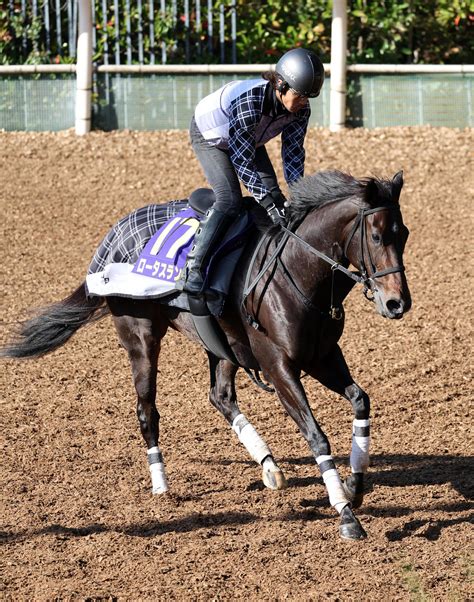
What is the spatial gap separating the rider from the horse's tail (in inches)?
47.5

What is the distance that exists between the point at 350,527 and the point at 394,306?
119cm

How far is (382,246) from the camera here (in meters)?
5.15

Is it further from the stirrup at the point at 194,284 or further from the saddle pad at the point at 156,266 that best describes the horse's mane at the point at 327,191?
the saddle pad at the point at 156,266

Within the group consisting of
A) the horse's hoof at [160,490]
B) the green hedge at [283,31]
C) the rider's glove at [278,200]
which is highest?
the green hedge at [283,31]

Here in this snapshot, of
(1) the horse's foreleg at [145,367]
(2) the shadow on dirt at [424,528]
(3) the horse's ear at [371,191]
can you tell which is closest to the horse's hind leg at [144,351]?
(1) the horse's foreleg at [145,367]

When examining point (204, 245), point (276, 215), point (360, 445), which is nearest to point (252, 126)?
point (276, 215)

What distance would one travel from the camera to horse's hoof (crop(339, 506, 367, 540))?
5.30 m

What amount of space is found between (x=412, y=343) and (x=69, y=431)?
125 inches

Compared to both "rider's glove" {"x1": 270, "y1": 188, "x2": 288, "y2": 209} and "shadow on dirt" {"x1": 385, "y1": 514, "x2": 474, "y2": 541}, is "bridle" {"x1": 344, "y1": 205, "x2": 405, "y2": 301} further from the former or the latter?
"shadow on dirt" {"x1": 385, "y1": 514, "x2": 474, "y2": 541}

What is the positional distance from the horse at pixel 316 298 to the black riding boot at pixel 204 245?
19 centimetres

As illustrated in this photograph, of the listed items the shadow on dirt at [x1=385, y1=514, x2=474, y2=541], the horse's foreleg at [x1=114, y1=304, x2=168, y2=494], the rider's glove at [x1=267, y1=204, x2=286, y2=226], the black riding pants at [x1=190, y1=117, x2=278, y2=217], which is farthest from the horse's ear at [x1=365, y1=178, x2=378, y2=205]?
the horse's foreleg at [x1=114, y1=304, x2=168, y2=494]

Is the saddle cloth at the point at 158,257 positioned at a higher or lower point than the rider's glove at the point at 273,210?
lower

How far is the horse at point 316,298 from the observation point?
5.20m

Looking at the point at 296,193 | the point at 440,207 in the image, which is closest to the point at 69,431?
the point at 296,193
